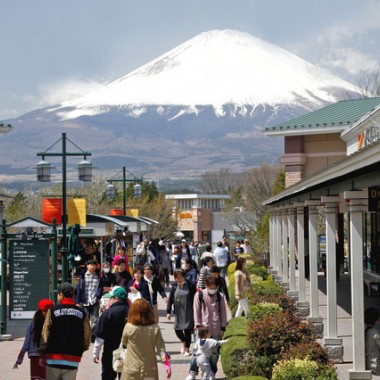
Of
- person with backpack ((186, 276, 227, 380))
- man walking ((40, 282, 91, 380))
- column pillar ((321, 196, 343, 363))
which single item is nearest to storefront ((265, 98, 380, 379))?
column pillar ((321, 196, 343, 363))

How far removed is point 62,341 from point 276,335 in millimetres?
2854

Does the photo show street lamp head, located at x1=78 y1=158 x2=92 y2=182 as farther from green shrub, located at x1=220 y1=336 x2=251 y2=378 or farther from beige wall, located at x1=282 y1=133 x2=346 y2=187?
green shrub, located at x1=220 y1=336 x2=251 y2=378

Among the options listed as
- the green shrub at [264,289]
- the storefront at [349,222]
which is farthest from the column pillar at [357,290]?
the green shrub at [264,289]

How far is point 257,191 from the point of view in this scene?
290 feet

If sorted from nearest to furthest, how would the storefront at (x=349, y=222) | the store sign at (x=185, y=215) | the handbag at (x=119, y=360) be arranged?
the handbag at (x=119, y=360) → the storefront at (x=349, y=222) → the store sign at (x=185, y=215)

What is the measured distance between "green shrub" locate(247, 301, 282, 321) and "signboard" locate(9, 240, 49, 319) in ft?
18.7

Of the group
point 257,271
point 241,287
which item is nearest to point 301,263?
point 241,287

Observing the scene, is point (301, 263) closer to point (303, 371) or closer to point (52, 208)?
point (52, 208)

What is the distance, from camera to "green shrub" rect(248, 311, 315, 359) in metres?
13.2

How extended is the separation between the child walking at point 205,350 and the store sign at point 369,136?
12.9 meters

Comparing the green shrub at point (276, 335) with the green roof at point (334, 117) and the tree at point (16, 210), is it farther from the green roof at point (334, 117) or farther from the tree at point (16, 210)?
the tree at point (16, 210)

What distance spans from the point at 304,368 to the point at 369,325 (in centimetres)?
332

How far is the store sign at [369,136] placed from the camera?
2661 cm

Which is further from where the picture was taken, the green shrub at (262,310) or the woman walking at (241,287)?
the woman walking at (241,287)
